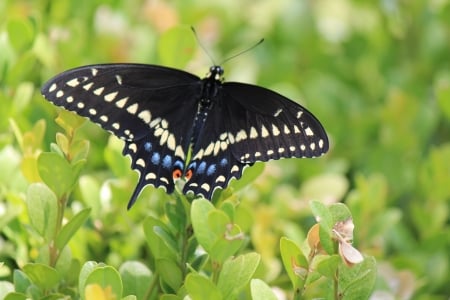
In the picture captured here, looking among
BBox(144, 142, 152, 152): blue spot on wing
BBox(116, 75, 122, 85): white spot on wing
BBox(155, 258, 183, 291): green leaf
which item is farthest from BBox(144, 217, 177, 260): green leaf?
BBox(116, 75, 122, 85): white spot on wing

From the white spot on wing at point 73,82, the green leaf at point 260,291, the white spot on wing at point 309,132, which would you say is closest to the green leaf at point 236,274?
the green leaf at point 260,291

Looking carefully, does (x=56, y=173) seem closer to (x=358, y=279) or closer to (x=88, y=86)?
(x=88, y=86)

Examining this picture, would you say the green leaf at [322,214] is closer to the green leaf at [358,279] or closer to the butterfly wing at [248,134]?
the green leaf at [358,279]

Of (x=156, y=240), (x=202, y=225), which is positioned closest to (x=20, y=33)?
(x=156, y=240)

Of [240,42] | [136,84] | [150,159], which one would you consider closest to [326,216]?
[150,159]

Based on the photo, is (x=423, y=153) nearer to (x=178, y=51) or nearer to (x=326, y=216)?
(x=178, y=51)

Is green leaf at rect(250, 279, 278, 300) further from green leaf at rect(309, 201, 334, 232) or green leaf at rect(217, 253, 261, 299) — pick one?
green leaf at rect(309, 201, 334, 232)
